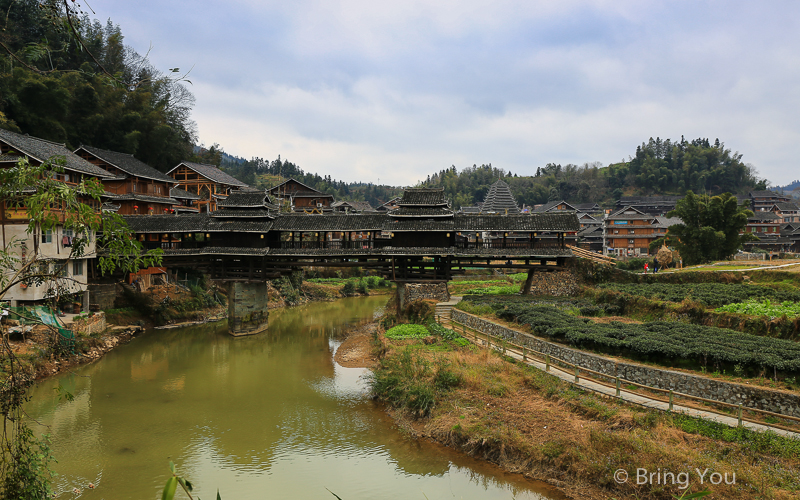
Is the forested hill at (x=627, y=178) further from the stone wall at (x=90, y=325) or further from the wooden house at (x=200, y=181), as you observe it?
the stone wall at (x=90, y=325)

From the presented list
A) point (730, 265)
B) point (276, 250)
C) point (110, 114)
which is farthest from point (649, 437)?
point (110, 114)

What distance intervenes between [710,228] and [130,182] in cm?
4243

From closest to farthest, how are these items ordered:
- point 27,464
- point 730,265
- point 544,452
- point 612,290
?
point 27,464, point 544,452, point 612,290, point 730,265

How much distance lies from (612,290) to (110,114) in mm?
43951

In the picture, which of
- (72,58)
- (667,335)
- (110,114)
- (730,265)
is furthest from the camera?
(72,58)

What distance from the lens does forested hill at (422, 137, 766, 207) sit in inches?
3531

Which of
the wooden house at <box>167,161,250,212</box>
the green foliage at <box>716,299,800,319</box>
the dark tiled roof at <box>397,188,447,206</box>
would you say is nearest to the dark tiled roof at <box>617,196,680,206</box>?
the dark tiled roof at <box>397,188,447,206</box>

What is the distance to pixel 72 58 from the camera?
150 ft

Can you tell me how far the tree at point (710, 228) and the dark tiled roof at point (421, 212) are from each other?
64.8 feet

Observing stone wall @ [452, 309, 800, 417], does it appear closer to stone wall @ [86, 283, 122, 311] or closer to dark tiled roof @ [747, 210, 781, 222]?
stone wall @ [86, 283, 122, 311]

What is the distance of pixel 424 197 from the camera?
26.8 m

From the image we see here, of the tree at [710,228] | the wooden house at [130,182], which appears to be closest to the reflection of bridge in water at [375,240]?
the wooden house at [130,182]

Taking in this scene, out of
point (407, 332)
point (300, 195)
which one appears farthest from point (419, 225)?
point (300, 195)

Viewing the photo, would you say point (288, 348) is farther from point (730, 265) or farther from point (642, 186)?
point (642, 186)
